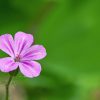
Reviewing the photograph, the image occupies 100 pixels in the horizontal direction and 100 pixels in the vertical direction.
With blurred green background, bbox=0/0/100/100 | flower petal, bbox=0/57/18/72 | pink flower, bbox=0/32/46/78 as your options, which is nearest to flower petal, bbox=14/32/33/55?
pink flower, bbox=0/32/46/78

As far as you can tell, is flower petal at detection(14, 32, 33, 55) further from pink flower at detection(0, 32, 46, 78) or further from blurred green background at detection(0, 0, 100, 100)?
blurred green background at detection(0, 0, 100, 100)

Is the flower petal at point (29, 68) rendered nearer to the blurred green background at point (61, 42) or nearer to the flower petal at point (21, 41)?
the flower petal at point (21, 41)

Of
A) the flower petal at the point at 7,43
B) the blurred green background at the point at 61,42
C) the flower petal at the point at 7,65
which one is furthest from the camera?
the blurred green background at the point at 61,42

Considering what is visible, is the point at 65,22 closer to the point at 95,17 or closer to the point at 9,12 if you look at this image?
the point at 95,17

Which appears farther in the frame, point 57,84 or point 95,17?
point 95,17

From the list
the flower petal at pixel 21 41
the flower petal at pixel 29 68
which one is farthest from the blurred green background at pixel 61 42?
the flower petal at pixel 29 68

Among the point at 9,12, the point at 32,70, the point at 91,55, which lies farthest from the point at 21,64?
the point at 9,12

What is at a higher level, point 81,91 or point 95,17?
point 95,17
